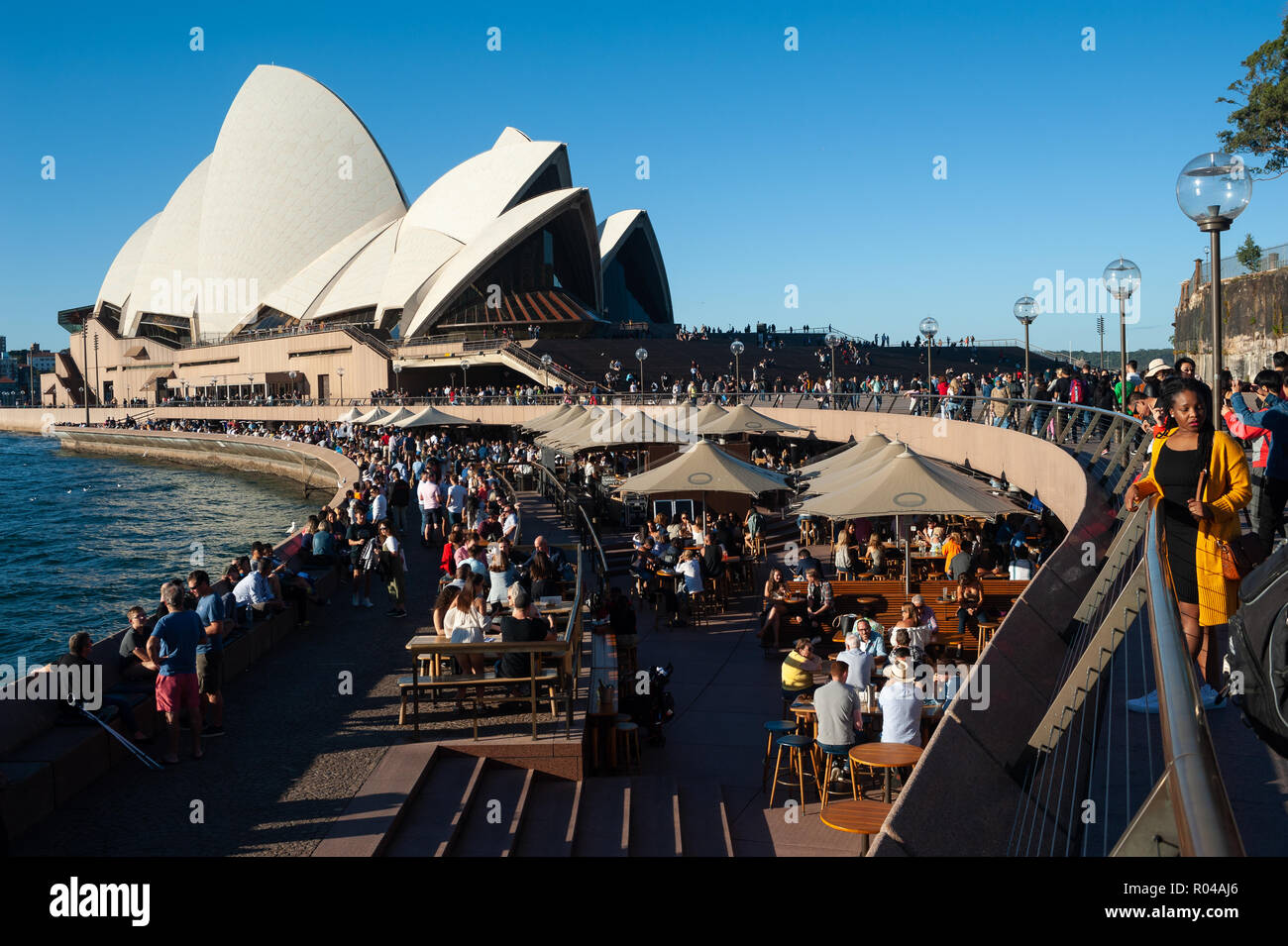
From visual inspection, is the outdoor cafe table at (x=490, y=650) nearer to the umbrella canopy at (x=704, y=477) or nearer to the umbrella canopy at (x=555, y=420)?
the umbrella canopy at (x=704, y=477)

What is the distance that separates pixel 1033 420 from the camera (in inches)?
563

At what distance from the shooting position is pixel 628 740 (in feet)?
26.0

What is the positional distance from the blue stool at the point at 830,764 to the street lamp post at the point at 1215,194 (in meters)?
3.16

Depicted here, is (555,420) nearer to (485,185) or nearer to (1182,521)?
(1182,521)

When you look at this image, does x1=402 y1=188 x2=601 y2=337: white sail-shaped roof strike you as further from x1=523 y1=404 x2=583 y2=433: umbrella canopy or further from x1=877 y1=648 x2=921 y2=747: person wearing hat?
x1=877 y1=648 x2=921 y2=747: person wearing hat

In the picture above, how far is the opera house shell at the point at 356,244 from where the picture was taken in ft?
190

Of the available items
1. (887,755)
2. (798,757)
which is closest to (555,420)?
(798,757)

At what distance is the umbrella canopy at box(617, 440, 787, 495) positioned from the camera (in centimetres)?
1398

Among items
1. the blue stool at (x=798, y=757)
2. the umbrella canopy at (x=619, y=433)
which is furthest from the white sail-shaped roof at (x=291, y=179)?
the blue stool at (x=798, y=757)

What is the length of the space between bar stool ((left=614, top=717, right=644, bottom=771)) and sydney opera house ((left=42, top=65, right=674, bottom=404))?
39565 mm

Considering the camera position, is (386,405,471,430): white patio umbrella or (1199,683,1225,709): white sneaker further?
(386,405,471,430): white patio umbrella

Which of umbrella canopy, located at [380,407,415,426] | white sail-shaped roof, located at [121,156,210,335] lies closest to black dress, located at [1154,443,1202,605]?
umbrella canopy, located at [380,407,415,426]
